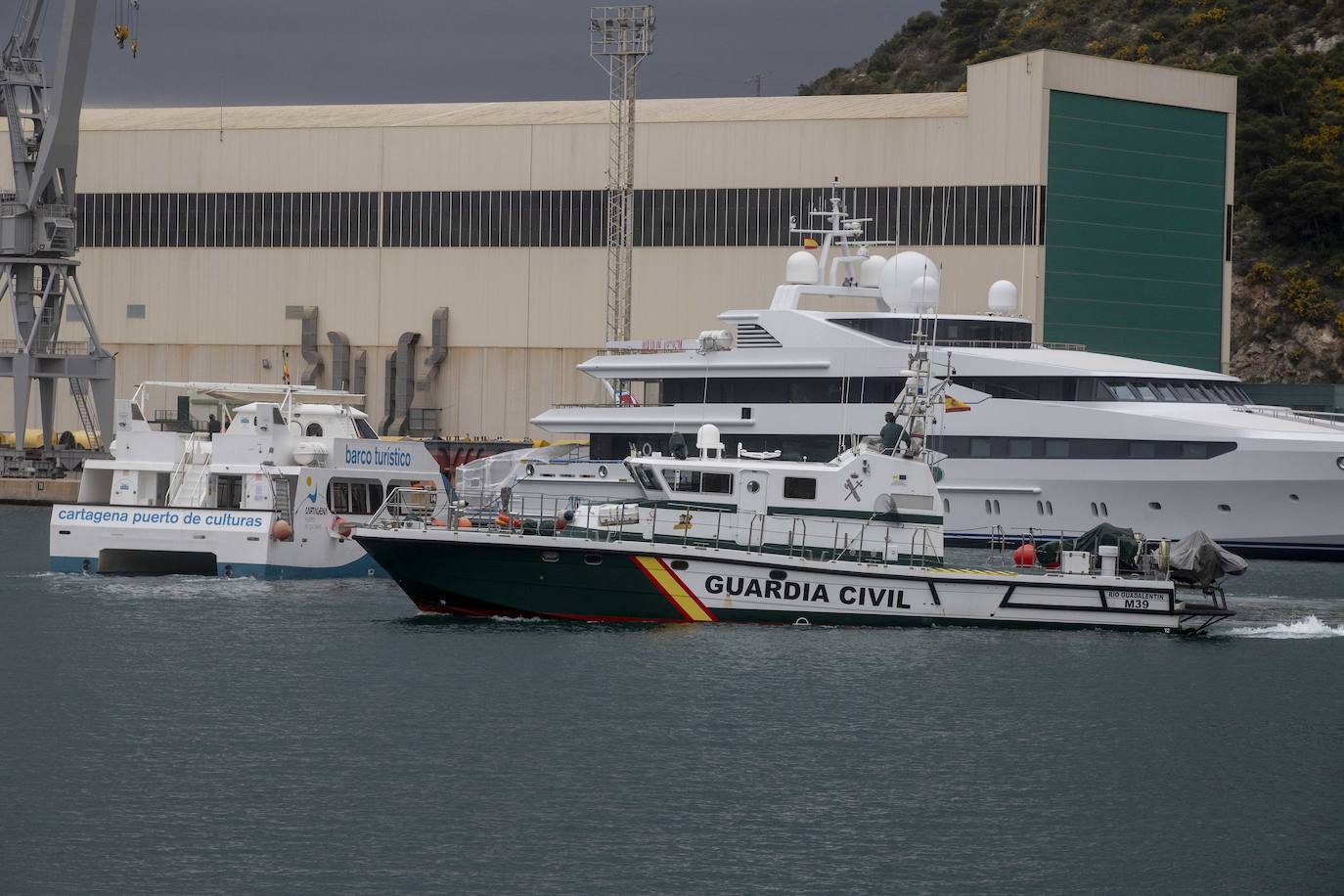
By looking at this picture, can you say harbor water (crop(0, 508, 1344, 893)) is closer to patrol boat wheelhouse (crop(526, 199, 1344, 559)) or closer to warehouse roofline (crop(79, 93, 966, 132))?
patrol boat wheelhouse (crop(526, 199, 1344, 559))

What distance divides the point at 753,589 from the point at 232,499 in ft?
48.2

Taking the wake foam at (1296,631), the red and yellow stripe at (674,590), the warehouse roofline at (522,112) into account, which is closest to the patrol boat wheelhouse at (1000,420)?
the wake foam at (1296,631)

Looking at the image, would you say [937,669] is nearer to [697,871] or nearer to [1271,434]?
[697,871]

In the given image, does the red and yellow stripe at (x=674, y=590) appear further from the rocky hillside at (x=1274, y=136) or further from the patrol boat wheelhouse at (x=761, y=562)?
the rocky hillside at (x=1274, y=136)

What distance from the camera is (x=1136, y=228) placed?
224 ft

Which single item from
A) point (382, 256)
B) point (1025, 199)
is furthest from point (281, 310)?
point (1025, 199)

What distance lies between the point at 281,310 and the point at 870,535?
49470mm

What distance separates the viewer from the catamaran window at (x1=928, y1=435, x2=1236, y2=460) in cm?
4859

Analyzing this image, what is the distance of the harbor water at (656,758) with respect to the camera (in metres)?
19.0

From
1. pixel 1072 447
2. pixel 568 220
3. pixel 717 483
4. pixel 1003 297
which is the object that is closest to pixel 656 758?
pixel 717 483

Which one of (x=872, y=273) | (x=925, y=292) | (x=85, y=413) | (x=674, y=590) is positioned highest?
(x=872, y=273)

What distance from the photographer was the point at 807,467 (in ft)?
107

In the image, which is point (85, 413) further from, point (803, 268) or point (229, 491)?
point (229, 491)

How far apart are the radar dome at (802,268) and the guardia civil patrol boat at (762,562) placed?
21.3 metres
